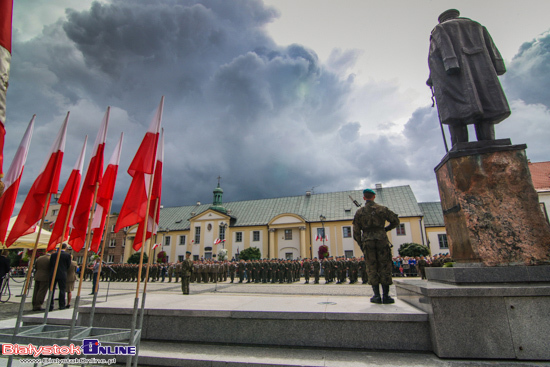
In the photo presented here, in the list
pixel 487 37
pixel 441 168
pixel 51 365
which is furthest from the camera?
pixel 487 37

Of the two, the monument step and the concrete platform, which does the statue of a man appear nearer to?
the concrete platform

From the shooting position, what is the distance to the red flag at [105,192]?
496cm

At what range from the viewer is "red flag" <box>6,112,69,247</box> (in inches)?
170

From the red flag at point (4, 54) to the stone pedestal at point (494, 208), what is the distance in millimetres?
5328

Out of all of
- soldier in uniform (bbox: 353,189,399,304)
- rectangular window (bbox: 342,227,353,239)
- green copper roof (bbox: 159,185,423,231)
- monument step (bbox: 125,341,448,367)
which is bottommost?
monument step (bbox: 125,341,448,367)

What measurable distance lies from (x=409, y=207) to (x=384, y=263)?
3509 centimetres

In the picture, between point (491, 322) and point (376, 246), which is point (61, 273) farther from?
point (491, 322)

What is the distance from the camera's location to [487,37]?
5.03 metres

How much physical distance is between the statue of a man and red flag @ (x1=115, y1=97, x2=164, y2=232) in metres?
4.69

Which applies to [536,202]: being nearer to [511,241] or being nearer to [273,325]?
[511,241]

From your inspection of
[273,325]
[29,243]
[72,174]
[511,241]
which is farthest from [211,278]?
[511,241]

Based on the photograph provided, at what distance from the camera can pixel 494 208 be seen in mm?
3895

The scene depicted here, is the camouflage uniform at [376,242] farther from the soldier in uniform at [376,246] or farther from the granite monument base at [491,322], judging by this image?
the granite monument base at [491,322]

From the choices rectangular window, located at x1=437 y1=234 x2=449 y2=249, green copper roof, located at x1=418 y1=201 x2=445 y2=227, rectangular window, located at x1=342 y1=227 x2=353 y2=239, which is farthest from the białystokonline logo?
green copper roof, located at x1=418 y1=201 x2=445 y2=227
